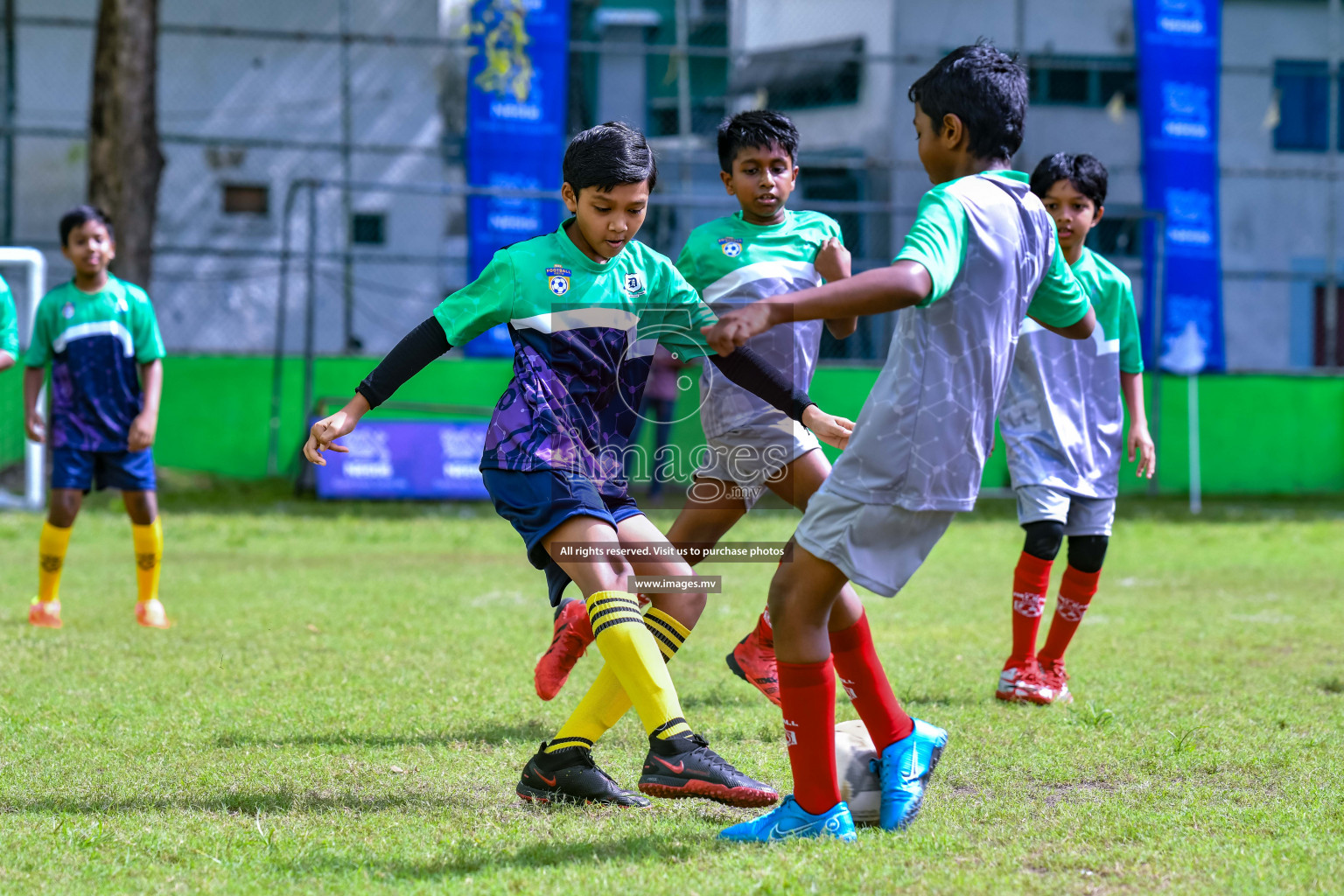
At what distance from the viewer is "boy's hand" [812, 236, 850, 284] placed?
3.98 meters

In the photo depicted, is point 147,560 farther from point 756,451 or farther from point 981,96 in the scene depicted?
point 981,96

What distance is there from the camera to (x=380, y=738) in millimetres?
4129

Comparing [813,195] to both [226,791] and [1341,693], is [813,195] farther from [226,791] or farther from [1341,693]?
[226,791]

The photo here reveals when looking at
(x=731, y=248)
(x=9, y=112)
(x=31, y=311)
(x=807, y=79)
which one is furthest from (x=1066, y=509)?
(x=807, y=79)

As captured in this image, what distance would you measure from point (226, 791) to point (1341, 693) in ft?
12.6

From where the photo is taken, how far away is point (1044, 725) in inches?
169

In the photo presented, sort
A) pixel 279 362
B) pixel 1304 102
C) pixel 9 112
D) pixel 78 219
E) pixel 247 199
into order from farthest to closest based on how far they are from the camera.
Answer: pixel 1304 102
pixel 247 199
pixel 9 112
pixel 279 362
pixel 78 219

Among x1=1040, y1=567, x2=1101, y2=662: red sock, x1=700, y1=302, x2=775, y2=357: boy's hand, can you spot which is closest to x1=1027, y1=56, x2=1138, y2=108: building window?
x1=1040, y1=567, x2=1101, y2=662: red sock

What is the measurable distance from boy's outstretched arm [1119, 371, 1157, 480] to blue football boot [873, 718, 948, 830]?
204cm

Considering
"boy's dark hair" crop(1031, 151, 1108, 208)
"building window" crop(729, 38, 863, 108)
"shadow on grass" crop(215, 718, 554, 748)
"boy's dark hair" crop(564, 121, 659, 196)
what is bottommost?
"shadow on grass" crop(215, 718, 554, 748)

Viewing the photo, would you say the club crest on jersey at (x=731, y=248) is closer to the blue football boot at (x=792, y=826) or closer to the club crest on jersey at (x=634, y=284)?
the club crest on jersey at (x=634, y=284)

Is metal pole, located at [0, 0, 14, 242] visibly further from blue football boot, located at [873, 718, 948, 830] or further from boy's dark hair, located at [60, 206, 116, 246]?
blue football boot, located at [873, 718, 948, 830]

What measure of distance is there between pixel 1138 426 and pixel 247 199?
15402mm

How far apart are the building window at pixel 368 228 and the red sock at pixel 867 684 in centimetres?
1538
